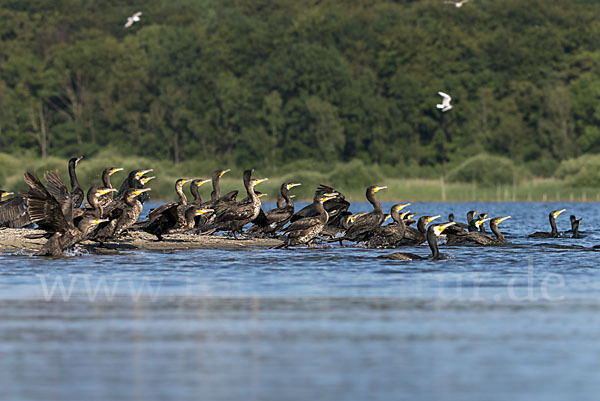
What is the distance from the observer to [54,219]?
21281 millimetres

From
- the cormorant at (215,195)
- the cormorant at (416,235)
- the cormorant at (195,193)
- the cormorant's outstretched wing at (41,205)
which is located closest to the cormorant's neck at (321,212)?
the cormorant at (416,235)

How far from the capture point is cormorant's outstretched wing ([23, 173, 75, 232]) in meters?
20.8

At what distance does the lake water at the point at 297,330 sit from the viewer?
10195 mm

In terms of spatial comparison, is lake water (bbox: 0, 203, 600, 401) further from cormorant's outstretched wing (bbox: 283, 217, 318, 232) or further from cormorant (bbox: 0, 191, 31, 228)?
cormorant (bbox: 0, 191, 31, 228)

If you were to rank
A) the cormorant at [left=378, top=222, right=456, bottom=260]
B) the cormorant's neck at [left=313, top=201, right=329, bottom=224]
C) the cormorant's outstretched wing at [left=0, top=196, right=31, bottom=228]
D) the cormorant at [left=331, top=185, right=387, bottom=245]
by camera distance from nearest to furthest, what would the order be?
the cormorant at [left=378, top=222, right=456, bottom=260] → the cormorant's neck at [left=313, top=201, right=329, bottom=224] → the cormorant at [left=331, top=185, right=387, bottom=245] → the cormorant's outstretched wing at [left=0, top=196, right=31, bottom=228]

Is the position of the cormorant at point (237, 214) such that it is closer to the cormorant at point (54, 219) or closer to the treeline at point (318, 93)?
the cormorant at point (54, 219)

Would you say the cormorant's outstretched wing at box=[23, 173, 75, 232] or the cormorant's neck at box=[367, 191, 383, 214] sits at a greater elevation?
the cormorant's outstretched wing at box=[23, 173, 75, 232]

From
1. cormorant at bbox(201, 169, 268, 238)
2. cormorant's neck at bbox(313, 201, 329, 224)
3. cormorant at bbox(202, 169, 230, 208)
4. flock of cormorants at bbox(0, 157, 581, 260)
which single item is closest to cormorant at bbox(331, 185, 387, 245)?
flock of cormorants at bbox(0, 157, 581, 260)

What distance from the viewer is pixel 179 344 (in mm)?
12352

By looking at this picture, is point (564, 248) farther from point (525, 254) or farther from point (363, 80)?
point (363, 80)

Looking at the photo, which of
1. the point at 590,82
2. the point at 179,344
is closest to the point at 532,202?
the point at 590,82

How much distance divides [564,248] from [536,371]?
15757mm

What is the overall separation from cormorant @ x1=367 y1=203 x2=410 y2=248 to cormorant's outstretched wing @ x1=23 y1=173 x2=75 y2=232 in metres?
7.44

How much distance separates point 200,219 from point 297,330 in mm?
15984
